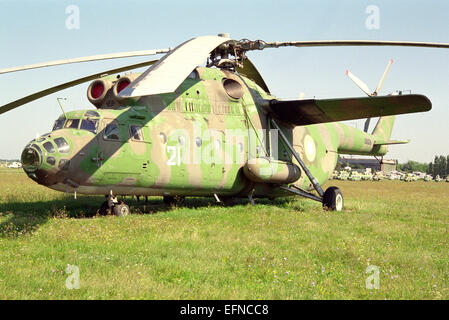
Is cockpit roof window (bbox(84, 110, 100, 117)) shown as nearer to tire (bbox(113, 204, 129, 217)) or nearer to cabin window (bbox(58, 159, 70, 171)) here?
cabin window (bbox(58, 159, 70, 171))

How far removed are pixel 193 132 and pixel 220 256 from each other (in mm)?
6518

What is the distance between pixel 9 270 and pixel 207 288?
328cm

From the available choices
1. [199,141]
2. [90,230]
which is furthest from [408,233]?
[90,230]

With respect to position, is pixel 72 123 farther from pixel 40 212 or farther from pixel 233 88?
pixel 233 88

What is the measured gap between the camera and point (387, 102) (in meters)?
14.4

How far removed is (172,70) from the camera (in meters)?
8.68

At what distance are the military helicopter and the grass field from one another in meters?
1.38

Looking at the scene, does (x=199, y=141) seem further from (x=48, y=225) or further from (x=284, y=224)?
(x=48, y=225)

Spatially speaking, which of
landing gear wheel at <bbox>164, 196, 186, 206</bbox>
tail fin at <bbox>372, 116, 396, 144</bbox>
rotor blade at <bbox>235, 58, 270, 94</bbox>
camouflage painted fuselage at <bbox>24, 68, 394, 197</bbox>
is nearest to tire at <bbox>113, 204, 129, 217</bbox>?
camouflage painted fuselage at <bbox>24, 68, 394, 197</bbox>

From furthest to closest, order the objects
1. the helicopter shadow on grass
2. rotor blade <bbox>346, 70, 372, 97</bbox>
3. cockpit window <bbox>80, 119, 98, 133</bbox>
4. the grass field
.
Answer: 1. rotor blade <bbox>346, 70, 372, 97</bbox>
2. cockpit window <bbox>80, 119, 98, 133</bbox>
3. the helicopter shadow on grass
4. the grass field

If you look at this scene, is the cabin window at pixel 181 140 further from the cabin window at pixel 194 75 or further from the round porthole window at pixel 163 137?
the cabin window at pixel 194 75

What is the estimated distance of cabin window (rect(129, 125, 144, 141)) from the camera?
12492mm

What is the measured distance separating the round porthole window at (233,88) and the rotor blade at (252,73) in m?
2.43

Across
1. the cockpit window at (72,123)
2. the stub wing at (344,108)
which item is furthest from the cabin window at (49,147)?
the stub wing at (344,108)
